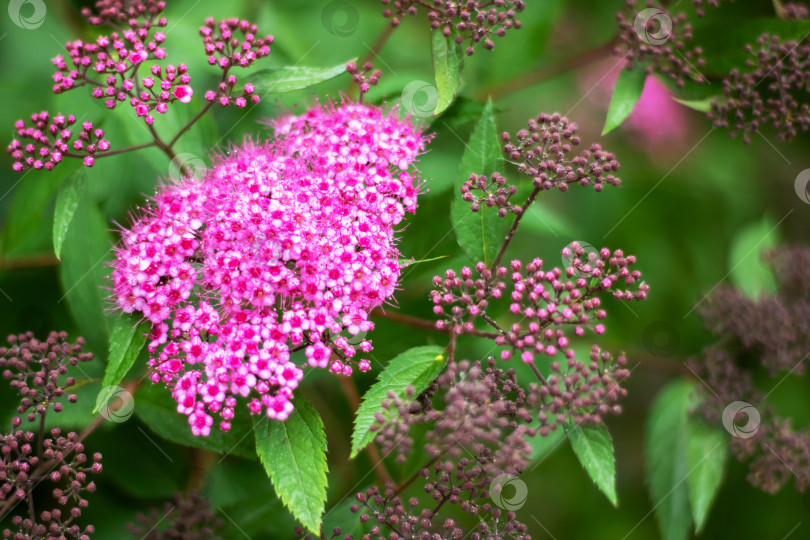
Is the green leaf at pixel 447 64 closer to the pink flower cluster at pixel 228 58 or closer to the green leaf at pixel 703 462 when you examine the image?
the pink flower cluster at pixel 228 58

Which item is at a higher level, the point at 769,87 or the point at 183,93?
the point at 183,93

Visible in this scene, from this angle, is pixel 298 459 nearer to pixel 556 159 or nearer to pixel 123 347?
pixel 123 347

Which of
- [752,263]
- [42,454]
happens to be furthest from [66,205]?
[752,263]

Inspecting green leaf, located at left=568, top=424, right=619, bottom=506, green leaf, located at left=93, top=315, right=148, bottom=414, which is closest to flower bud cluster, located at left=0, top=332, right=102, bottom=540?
green leaf, located at left=93, top=315, right=148, bottom=414

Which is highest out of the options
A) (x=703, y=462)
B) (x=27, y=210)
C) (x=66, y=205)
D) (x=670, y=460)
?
(x=66, y=205)

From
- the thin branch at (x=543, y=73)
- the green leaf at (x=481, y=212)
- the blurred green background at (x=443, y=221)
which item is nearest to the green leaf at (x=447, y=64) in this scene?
the green leaf at (x=481, y=212)
